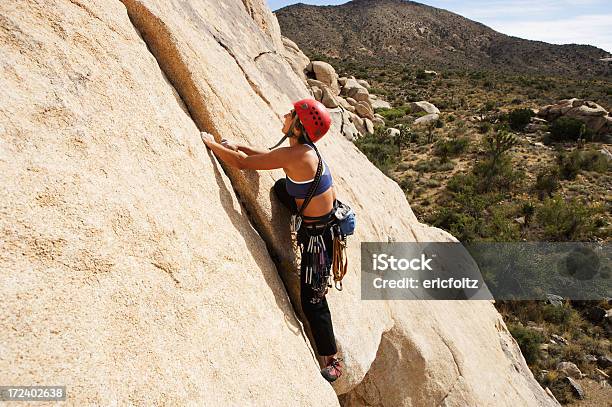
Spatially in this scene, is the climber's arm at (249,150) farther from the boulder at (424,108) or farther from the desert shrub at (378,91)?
the desert shrub at (378,91)

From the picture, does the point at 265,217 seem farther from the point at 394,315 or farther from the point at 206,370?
the point at 394,315

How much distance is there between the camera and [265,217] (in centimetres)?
379

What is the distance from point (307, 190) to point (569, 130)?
104 ft

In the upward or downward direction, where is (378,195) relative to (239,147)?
downward

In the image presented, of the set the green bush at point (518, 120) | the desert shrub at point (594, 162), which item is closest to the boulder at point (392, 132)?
the green bush at point (518, 120)

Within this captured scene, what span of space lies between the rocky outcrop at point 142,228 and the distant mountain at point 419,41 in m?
→ 66.9

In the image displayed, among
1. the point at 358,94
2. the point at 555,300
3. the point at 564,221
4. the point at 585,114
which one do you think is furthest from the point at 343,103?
the point at 555,300

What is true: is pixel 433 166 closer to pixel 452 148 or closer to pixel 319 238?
pixel 452 148

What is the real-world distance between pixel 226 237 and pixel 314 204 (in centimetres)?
84

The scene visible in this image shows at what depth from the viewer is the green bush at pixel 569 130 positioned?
2861cm

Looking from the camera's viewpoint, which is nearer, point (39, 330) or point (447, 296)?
point (39, 330)

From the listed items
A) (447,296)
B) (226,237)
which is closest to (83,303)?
(226,237)

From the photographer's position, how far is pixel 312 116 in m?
3.41

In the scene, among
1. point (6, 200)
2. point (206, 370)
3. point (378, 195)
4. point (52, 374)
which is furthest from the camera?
point (378, 195)
